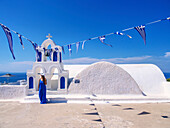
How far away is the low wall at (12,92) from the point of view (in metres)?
9.13

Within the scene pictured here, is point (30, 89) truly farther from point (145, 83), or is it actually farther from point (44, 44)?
point (145, 83)

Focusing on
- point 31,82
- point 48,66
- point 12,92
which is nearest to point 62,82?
point 48,66

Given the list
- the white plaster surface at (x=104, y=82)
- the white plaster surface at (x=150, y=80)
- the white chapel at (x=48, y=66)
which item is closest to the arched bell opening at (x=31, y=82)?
the white chapel at (x=48, y=66)

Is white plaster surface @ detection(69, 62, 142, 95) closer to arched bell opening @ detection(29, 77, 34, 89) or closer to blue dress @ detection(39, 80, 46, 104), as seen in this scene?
blue dress @ detection(39, 80, 46, 104)

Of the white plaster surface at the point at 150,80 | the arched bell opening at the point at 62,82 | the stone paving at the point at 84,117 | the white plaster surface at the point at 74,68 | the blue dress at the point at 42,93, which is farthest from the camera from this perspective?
the white plaster surface at the point at 74,68

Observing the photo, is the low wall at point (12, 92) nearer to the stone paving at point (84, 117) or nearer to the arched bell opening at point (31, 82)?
the arched bell opening at point (31, 82)

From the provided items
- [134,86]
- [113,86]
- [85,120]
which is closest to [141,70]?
[134,86]

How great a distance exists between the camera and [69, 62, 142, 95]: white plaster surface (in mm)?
9586

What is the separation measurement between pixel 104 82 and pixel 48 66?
4524 mm

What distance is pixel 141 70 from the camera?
12.3 m

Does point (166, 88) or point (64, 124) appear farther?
point (166, 88)

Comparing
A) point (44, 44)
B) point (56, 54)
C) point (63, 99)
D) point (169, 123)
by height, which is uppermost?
point (44, 44)

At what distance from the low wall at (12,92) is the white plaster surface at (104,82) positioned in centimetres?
340

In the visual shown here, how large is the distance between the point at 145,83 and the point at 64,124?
345 inches
